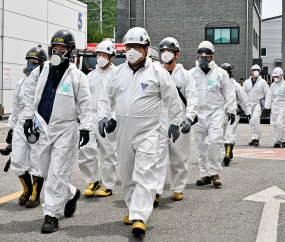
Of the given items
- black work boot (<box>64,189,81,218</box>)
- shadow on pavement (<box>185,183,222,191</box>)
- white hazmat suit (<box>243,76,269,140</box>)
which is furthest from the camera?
white hazmat suit (<box>243,76,269,140</box>)

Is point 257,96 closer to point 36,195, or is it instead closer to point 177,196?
point 177,196

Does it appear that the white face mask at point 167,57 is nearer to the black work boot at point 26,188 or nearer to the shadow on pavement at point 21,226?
the black work boot at point 26,188

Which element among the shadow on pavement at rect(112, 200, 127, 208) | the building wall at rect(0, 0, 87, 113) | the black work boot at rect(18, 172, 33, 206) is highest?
the building wall at rect(0, 0, 87, 113)

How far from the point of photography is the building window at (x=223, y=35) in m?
38.2

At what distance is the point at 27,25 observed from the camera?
23891 millimetres

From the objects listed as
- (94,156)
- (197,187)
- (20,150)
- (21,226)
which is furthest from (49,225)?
(197,187)

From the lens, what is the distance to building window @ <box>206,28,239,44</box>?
1503 inches

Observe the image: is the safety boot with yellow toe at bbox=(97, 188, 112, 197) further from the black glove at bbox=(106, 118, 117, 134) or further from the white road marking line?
the white road marking line

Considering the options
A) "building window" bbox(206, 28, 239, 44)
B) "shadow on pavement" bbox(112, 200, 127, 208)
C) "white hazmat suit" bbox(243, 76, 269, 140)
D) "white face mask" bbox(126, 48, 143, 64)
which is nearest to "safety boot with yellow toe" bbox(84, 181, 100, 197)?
"shadow on pavement" bbox(112, 200, 127, 208)

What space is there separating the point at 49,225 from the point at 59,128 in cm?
103

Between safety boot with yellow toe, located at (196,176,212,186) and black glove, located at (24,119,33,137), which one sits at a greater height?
black glove, located at (24,119,33,137)

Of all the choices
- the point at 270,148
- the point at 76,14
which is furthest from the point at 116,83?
the point at 76,14

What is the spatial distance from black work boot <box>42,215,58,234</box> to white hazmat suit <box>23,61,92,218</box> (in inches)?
1.9

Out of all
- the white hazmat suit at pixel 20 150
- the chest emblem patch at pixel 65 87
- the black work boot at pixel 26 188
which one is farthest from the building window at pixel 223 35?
the chest emblem patch at pixel 65 87
